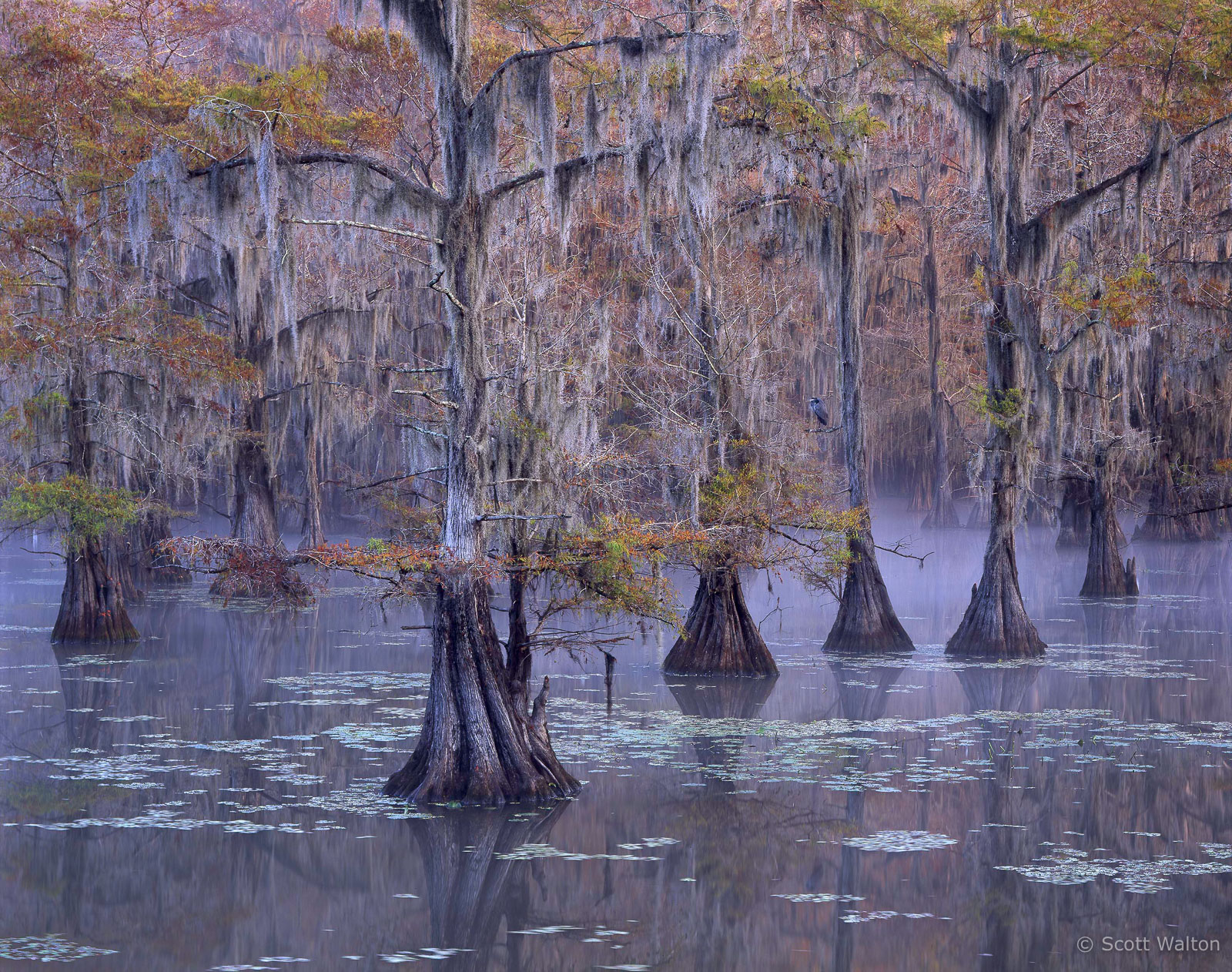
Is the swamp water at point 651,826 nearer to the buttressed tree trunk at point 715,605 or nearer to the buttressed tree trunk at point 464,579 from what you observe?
the buttressed tree trunk at point 464,579

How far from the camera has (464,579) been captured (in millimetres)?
9875

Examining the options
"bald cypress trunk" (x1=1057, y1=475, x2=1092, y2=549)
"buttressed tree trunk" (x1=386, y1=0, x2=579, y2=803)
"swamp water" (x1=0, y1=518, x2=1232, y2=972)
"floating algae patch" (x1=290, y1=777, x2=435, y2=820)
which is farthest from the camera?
"bald cypress trunk" (x1=1057, y1=475, x2=1092, y2=549)

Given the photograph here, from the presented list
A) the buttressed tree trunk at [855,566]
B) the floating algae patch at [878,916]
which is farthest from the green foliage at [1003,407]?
the floating algae patch at [878,916]

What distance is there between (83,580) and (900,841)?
1406 centimetres

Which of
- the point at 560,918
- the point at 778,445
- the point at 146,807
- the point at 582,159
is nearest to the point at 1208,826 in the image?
the point at 560,918

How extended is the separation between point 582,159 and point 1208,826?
6591 mm

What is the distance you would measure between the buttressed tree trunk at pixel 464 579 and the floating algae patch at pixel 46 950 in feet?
9.78

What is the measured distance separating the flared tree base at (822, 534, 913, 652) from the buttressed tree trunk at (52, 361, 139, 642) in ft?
33.1

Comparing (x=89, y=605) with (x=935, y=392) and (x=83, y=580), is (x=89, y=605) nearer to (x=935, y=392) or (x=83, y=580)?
(x=83, y=580)

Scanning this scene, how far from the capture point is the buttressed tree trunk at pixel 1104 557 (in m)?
24.8

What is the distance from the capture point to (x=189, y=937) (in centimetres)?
757

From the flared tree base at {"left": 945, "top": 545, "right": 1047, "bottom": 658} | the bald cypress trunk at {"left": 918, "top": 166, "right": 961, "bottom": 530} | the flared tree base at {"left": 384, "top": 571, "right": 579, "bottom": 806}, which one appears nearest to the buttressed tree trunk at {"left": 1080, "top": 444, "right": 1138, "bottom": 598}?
Result: the flared tree base at {"left": 945, "top": 545, "right": 1047, "bottom": 658}

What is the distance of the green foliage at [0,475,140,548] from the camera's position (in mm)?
18031

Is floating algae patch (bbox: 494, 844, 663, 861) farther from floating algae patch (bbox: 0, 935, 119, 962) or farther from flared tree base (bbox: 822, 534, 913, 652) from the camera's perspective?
flared tree base (bbox: 822, 534, 913, 652)
